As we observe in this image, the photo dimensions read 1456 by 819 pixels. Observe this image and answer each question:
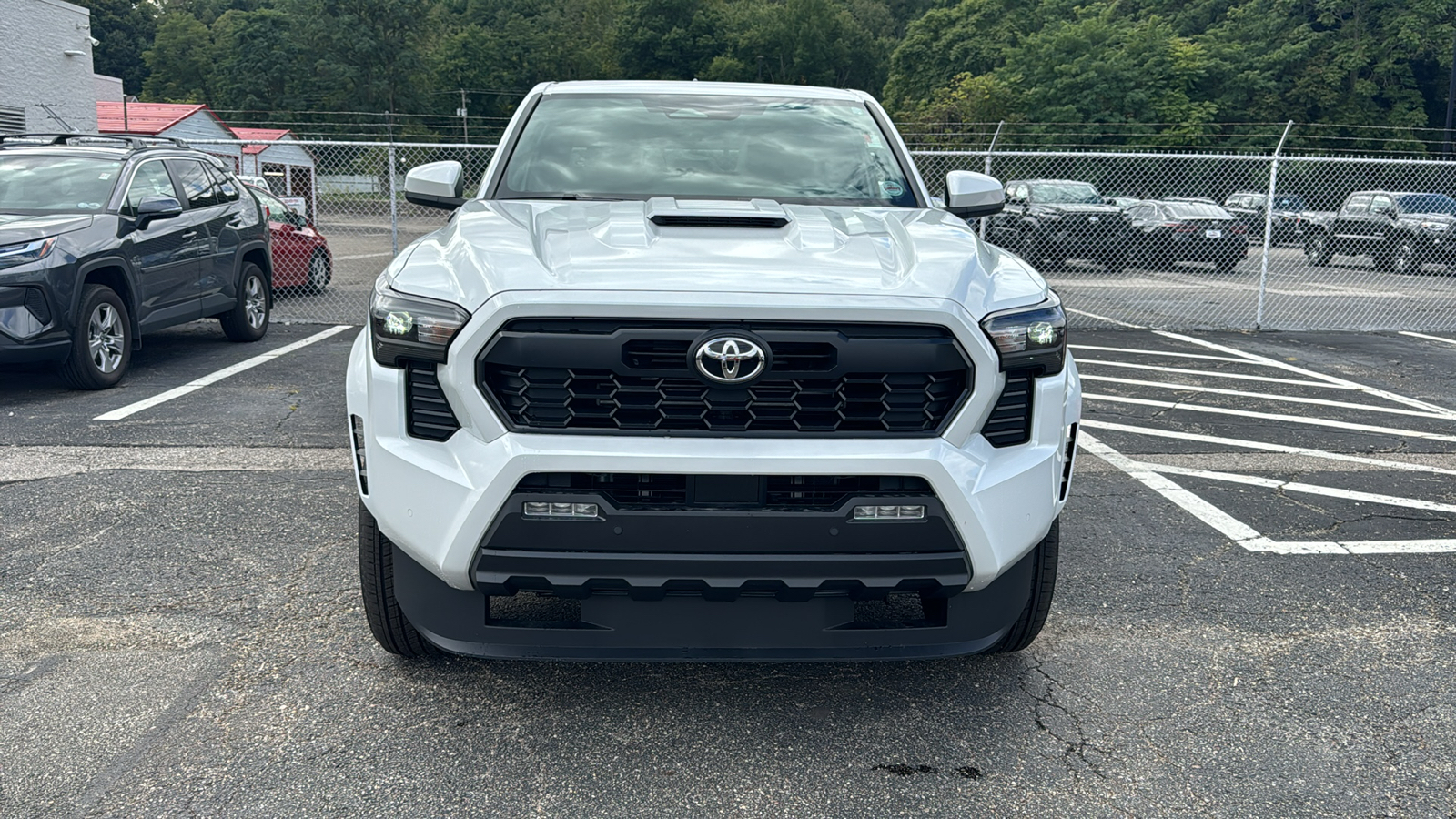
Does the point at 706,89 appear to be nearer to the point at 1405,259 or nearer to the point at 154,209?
the point at 154,209

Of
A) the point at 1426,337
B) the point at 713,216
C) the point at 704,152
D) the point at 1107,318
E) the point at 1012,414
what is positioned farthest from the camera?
the point at 1107,318

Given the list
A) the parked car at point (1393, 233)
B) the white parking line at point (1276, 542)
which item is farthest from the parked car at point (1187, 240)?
the white parking line at point (1276, 542)

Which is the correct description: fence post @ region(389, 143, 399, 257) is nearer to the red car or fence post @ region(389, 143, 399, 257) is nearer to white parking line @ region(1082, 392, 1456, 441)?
the red car

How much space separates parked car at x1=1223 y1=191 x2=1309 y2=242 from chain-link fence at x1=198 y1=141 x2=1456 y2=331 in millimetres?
83

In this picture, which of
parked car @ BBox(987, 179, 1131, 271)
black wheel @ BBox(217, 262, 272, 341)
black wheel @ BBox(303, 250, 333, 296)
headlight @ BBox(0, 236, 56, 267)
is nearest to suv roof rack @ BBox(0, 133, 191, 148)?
black wheel @ BBox(217, 262, 272, 341)

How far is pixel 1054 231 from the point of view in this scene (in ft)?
57.4

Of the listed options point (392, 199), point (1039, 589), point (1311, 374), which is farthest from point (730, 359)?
point (392, 199)

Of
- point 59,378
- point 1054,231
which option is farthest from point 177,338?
point 1054,231

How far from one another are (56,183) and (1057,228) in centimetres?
1356

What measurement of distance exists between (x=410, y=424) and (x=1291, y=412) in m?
7.00

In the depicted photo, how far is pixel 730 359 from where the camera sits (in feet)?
8.95

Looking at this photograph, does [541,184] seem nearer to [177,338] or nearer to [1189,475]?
[1189,475]

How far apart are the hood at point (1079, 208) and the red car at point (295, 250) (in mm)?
10427

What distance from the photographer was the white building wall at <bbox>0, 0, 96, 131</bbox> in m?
26.0
